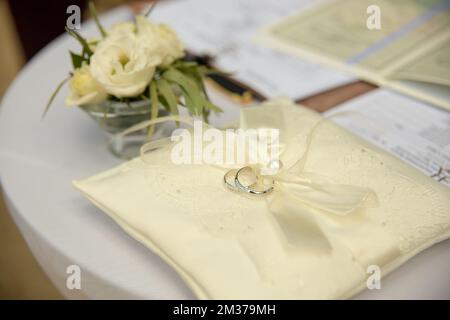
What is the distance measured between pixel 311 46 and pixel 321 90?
163mm

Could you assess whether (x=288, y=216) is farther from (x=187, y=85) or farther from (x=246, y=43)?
(x=246, y=43)

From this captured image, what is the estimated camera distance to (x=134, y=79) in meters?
0.68

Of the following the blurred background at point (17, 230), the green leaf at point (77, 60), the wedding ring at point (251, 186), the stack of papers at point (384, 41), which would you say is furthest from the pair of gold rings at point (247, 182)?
the blurred background at point (17, 230)

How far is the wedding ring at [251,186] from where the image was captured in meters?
0.60

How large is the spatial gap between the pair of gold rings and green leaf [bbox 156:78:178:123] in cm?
13

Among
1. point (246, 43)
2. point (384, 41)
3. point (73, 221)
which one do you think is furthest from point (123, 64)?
point (384, 41)

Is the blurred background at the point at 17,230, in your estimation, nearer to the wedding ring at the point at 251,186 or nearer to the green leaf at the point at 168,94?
the green leaf at the point at 168,94

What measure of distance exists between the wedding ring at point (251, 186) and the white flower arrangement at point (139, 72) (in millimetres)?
130

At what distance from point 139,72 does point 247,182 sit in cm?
20

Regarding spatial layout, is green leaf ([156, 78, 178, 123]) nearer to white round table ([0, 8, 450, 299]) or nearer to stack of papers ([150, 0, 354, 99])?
white round table ([0, 8, 450, 299])

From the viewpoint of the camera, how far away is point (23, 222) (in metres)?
0.67

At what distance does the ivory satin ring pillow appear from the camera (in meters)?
0.52
